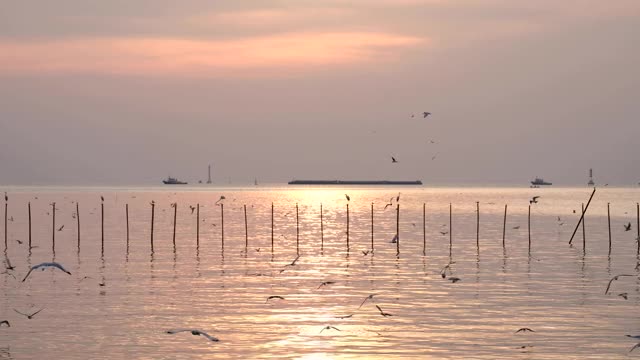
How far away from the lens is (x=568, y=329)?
3594cm

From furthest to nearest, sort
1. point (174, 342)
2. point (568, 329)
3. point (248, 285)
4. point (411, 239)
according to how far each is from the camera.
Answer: point (411, 239), point (248, 285), point (568, 329), point (174, 342)

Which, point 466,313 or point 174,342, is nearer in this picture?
point 174,342

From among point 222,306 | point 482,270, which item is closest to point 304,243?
point 482,270

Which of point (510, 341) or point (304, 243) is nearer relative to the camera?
point (510, 341)

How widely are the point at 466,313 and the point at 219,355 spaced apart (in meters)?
12.7

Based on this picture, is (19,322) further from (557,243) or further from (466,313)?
(557,243)

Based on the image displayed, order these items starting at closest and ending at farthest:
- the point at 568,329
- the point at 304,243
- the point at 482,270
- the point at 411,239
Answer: the point at 568,329, the point at 482,270, the point at 304,243, the point at 411,239

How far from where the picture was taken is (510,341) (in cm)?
3303

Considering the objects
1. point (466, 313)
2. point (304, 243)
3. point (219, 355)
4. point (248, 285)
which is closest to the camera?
point (219, 355)

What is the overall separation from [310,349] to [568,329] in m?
10.3

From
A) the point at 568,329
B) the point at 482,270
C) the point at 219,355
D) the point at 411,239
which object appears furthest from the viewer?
the point at 411,239

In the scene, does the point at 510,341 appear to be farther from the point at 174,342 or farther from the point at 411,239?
the point at 411,239

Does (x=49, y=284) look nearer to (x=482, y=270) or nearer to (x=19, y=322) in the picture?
(x=19, y=322)

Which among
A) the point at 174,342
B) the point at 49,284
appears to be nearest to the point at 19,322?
the point at 174,342
